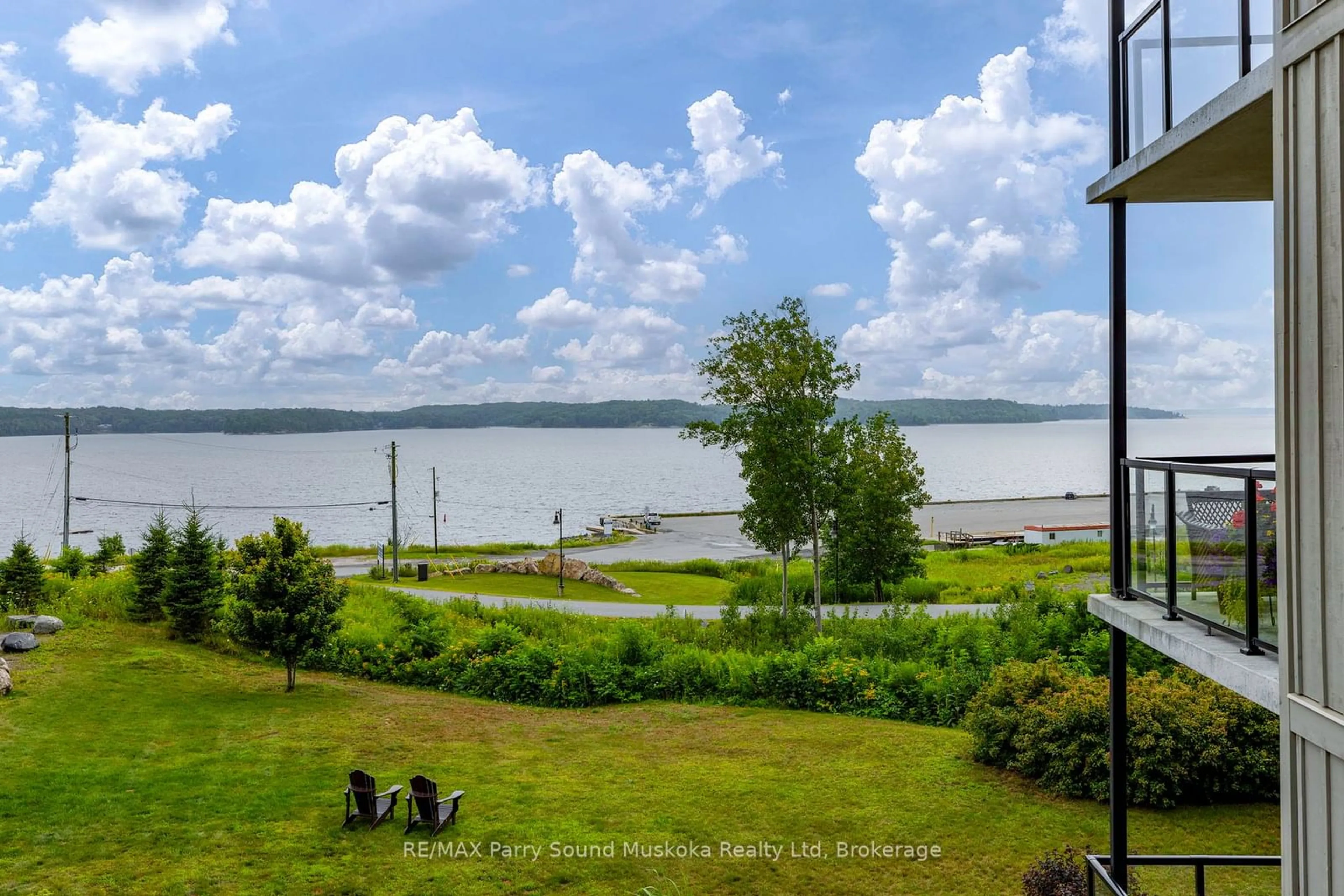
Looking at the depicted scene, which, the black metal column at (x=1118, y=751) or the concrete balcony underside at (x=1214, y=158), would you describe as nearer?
the concrete balcony underside at (x=1214, y=158)

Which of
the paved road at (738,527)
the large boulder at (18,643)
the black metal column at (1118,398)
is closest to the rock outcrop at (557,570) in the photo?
the paved road at (738,527)

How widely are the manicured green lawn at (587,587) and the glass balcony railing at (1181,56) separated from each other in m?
26.9

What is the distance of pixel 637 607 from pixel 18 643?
17.8 m

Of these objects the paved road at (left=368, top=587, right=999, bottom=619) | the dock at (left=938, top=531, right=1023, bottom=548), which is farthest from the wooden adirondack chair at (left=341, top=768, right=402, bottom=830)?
the dock at (left=938, top=531, right=1023, bottom=548)

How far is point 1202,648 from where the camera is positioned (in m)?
4.30

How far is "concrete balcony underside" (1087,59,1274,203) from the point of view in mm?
4051

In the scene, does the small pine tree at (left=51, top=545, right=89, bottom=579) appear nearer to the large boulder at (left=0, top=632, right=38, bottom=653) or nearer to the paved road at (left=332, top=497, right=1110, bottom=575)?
the large boulder at (left=0, top=632, right=38, bottom=653)

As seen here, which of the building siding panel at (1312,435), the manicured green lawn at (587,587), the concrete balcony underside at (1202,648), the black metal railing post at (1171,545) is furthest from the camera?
the manicured green lawn at (587,587)

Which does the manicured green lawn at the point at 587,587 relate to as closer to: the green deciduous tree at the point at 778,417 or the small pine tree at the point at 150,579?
the green deciduous tree at the point at 778,417

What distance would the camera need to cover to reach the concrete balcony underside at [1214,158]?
13.3ft

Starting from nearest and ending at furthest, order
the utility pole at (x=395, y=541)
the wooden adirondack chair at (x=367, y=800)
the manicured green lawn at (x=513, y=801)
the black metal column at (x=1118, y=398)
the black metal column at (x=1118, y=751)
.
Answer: the black metal column at (x=1118, y=398)
the black metal column at (x=1118, y=751)
the manicured green lawn at (x=513, y=801)
the wooden adirondack chair at (x=367, y=800)
the utility pole at (x=395, y=541)

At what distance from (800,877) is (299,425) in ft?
673

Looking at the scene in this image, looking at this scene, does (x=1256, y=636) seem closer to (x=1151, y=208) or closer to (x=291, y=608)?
(x=1151, y=208)

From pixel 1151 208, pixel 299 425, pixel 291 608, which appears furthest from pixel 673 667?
pixel 299 425
